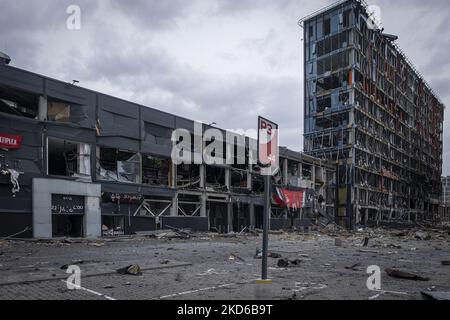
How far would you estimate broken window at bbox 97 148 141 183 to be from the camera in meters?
29.4

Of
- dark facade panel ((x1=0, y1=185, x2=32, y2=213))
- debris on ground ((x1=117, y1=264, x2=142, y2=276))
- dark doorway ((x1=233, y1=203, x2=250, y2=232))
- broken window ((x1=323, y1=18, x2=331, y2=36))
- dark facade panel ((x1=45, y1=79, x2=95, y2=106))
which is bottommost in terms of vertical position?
dark doorway ((x1=233, y1=203, x2=250, y2=232))

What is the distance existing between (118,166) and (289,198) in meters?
23.0

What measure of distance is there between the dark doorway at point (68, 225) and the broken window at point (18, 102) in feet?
24.4

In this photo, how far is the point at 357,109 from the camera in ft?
191

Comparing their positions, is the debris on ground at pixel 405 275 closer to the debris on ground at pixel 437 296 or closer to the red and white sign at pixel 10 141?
the debris on ground at pixel 437 296

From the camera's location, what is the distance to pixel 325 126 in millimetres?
63062

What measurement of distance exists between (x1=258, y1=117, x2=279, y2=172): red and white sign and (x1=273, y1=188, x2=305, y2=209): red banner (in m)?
38.5

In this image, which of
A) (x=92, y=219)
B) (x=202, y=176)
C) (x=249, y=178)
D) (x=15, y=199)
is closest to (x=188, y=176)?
(x=202, y=176)

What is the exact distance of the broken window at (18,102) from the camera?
24.8 meters

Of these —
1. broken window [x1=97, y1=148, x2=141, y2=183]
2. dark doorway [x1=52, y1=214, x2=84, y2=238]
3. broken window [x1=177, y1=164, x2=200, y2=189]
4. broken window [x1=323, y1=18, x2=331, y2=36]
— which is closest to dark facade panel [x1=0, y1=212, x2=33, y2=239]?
dark doorway [x1=52, y1=214, x2=84, y2=238]

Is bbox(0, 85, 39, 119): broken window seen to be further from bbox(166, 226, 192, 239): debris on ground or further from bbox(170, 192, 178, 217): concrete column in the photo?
bbox(166, 226, 192, 239): debris on ground

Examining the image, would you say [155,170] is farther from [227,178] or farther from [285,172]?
[285,172]

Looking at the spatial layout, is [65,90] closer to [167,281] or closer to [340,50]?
[167,281]
